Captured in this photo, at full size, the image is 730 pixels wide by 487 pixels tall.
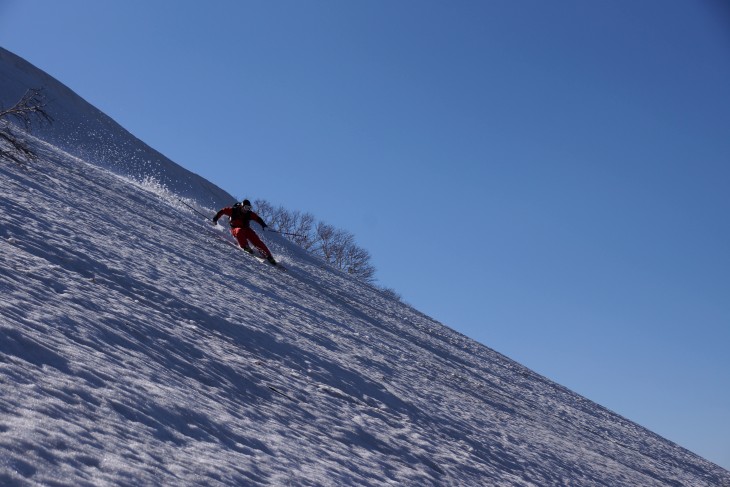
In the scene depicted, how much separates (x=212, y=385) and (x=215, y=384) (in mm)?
52

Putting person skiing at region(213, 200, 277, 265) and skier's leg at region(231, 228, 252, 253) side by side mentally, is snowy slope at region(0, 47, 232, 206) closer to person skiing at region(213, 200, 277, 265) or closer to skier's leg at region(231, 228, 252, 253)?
person skiing at region(213, 200, 277, 265)

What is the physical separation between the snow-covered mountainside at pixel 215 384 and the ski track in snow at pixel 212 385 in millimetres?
20

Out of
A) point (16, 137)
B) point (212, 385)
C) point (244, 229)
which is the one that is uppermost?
point (244, 229)

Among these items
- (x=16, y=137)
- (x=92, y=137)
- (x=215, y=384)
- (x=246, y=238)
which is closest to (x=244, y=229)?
(x=246, y=238)

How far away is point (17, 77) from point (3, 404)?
2466 cm

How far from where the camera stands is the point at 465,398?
30.9 feet

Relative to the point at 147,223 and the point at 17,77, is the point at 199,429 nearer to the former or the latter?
the point at 147,223

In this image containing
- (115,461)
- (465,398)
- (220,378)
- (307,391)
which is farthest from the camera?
(465,398)

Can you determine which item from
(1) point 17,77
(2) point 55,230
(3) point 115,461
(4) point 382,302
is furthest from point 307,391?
(1) point 17,77

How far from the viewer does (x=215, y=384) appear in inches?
197

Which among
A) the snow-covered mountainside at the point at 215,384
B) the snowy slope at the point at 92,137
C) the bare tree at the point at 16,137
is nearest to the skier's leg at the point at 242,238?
the snow-covered mountainside at the point at 215,384

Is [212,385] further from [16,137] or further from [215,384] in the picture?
[16,137]

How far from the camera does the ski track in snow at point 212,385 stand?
337cm

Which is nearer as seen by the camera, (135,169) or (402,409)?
(402,409)
